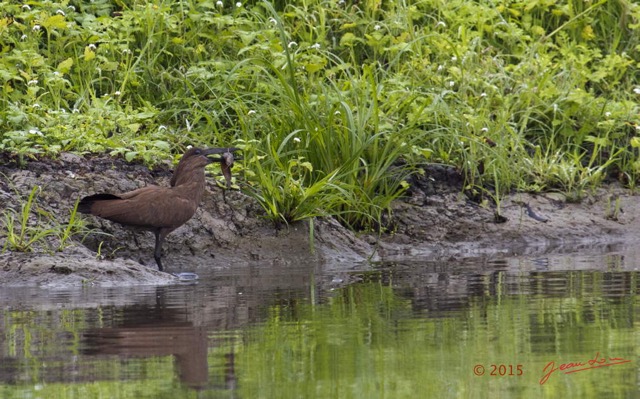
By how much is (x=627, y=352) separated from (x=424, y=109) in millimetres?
5233

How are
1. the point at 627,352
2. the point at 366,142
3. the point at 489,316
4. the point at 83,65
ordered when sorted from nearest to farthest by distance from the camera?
the point at 627,352 < the point at 489,316 < the point at 366,142 < the point at 83,65

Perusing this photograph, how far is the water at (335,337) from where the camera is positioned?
4.39 m

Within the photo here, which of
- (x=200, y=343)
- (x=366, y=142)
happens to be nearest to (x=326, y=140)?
(x=366, y=142)

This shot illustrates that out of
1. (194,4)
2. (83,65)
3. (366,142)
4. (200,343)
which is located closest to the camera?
(200,343)

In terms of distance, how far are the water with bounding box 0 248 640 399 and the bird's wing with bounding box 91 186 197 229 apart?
0.59 meters

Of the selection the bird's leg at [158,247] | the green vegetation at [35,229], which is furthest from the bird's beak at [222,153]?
the green vegetation at [35,229]

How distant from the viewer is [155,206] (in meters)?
8.37

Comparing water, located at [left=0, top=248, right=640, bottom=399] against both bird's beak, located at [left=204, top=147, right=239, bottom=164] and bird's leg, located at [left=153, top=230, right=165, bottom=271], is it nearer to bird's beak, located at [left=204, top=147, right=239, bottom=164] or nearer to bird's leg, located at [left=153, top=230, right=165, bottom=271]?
bird's leg, located at [left=153, top=230, right=165, bottom=271]

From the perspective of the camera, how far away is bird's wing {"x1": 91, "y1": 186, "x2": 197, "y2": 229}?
829cm

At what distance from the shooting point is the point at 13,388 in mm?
4434

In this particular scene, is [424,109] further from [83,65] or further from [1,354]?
[1,354]
